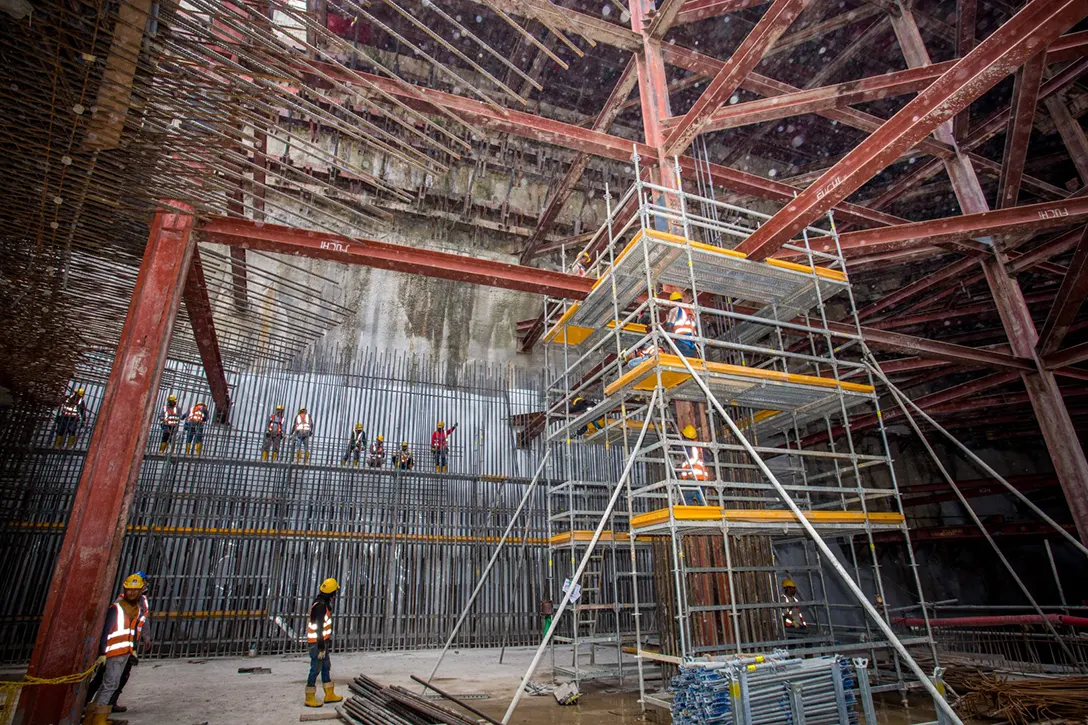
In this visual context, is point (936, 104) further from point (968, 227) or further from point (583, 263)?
point (583, 263)

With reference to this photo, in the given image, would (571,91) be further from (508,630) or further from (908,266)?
(508,630)

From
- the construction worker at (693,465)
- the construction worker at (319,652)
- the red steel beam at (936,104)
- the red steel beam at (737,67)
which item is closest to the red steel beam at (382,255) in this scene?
the red steel beam at (737,67)

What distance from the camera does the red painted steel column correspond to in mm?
6309

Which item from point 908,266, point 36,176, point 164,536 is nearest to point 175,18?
point 36,176

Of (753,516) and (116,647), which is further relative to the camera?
(753,516)

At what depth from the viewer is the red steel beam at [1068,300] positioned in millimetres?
9203

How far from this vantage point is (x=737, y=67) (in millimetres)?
8680

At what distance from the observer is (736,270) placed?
28.6ft

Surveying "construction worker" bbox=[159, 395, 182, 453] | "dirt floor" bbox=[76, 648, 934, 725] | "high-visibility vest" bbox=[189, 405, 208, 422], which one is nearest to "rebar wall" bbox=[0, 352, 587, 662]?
"construction worker" bbox=[159, 395, 182, 453]

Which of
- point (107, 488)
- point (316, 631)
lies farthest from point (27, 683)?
point (316, 631)

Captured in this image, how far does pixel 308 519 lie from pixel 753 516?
10.8 metres

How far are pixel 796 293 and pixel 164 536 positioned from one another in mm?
13936

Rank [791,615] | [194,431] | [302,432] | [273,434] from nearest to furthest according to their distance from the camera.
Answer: [791,615] → [194,431] → [273,434] → [302,432]

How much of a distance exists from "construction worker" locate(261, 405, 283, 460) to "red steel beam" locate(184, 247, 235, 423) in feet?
3.54
